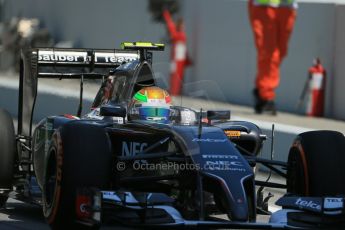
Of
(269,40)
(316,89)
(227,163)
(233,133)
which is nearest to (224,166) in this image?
(227,163)

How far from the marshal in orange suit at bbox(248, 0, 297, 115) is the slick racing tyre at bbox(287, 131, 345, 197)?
9.04 metres

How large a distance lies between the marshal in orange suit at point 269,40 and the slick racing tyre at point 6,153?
790 centimetres

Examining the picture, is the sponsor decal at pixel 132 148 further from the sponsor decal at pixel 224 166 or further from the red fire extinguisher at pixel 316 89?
the red fire extinguisher at pixel 316 89

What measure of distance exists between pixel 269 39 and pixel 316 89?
3.53 ft

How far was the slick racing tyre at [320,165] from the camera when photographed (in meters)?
8.73

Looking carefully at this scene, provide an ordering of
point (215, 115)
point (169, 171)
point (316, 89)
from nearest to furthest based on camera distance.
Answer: point (169, 171) → point (215, 115) → point (316, 89)

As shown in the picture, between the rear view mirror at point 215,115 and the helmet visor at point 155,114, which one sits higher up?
the rear view mirror at point 215,115

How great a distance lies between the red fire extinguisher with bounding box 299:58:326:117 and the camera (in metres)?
18.4

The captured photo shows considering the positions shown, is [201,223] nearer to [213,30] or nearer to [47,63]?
[47,63]

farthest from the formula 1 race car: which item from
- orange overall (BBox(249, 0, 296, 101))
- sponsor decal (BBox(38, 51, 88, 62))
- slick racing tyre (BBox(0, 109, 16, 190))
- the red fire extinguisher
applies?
the red fire extinguisher

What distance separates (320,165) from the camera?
346 inches

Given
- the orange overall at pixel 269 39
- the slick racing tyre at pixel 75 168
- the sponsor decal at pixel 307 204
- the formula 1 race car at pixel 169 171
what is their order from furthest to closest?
the orange overall at pixel 269 39
the slick racing tyre at pixel 75 168
the sponsor decal at pixel 307 204
the formula 1 race car at pixel 169 171

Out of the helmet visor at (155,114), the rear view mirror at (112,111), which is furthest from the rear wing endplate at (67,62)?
the rear view mirror at (112,111)

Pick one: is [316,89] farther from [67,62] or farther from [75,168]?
[75,168]
